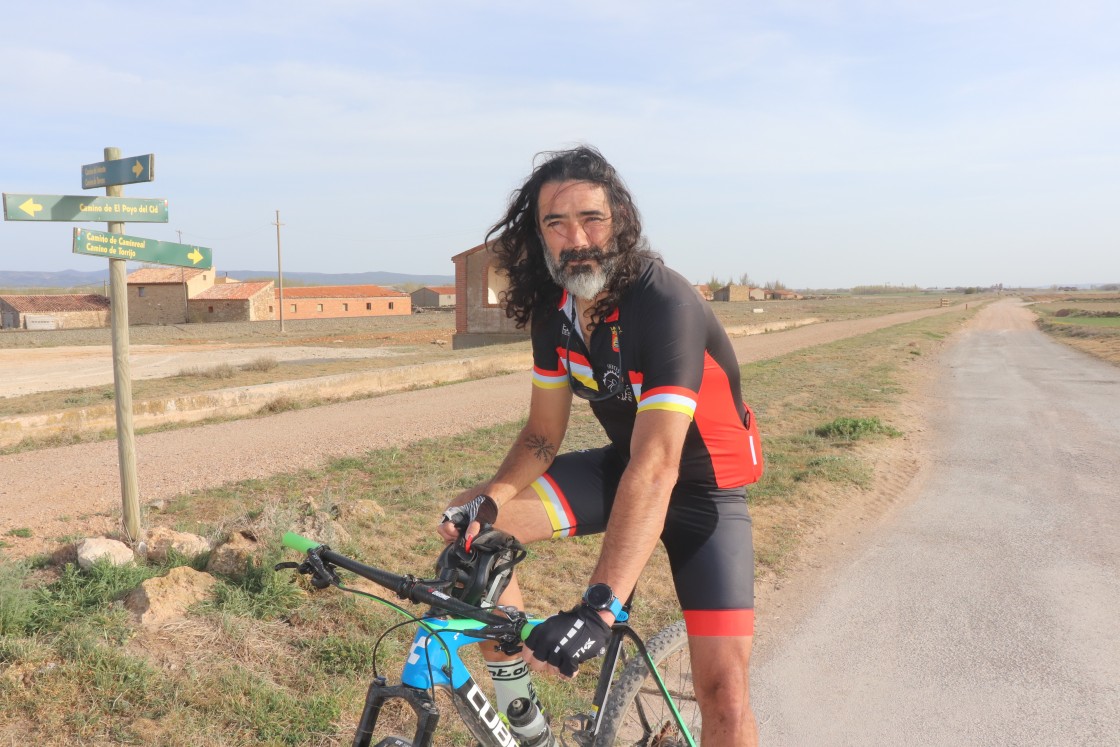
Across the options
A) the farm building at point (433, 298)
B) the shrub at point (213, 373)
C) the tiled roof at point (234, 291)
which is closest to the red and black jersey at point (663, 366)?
the shrub at point (213, 373)

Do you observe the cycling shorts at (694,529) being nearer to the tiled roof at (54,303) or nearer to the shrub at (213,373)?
the shrub at (213,373)

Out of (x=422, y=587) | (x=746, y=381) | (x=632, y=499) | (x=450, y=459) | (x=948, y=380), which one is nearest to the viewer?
(x=422, y=587)

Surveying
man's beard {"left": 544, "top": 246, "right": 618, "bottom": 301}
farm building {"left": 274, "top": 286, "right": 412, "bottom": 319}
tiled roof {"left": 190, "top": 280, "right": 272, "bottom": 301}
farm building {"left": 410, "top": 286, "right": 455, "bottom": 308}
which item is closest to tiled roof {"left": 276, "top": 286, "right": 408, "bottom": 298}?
farm building {"left": 274, "top": 286, "right": 412, "bottom": 319}

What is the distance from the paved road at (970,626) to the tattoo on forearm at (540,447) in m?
1.65

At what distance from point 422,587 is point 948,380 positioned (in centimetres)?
1833

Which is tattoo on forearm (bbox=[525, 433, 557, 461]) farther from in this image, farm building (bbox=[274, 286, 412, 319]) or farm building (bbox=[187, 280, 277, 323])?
farm building (bbox=[274, 286, 412, 319])

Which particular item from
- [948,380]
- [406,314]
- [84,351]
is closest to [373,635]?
[948,380]

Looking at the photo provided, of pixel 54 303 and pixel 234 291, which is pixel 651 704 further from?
pixel 54 303

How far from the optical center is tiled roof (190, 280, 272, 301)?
2496 inches

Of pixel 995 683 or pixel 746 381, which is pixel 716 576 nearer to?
pixel 995 683

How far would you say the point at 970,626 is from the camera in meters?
4.46

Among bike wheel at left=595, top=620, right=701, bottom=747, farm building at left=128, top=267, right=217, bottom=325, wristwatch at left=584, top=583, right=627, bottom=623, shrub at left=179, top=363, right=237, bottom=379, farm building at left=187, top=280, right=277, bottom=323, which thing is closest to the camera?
wristwatch at left=584, top=583, right=627, bottom=623

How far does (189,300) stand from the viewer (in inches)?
2509

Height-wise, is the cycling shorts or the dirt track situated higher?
the cycling shorts
